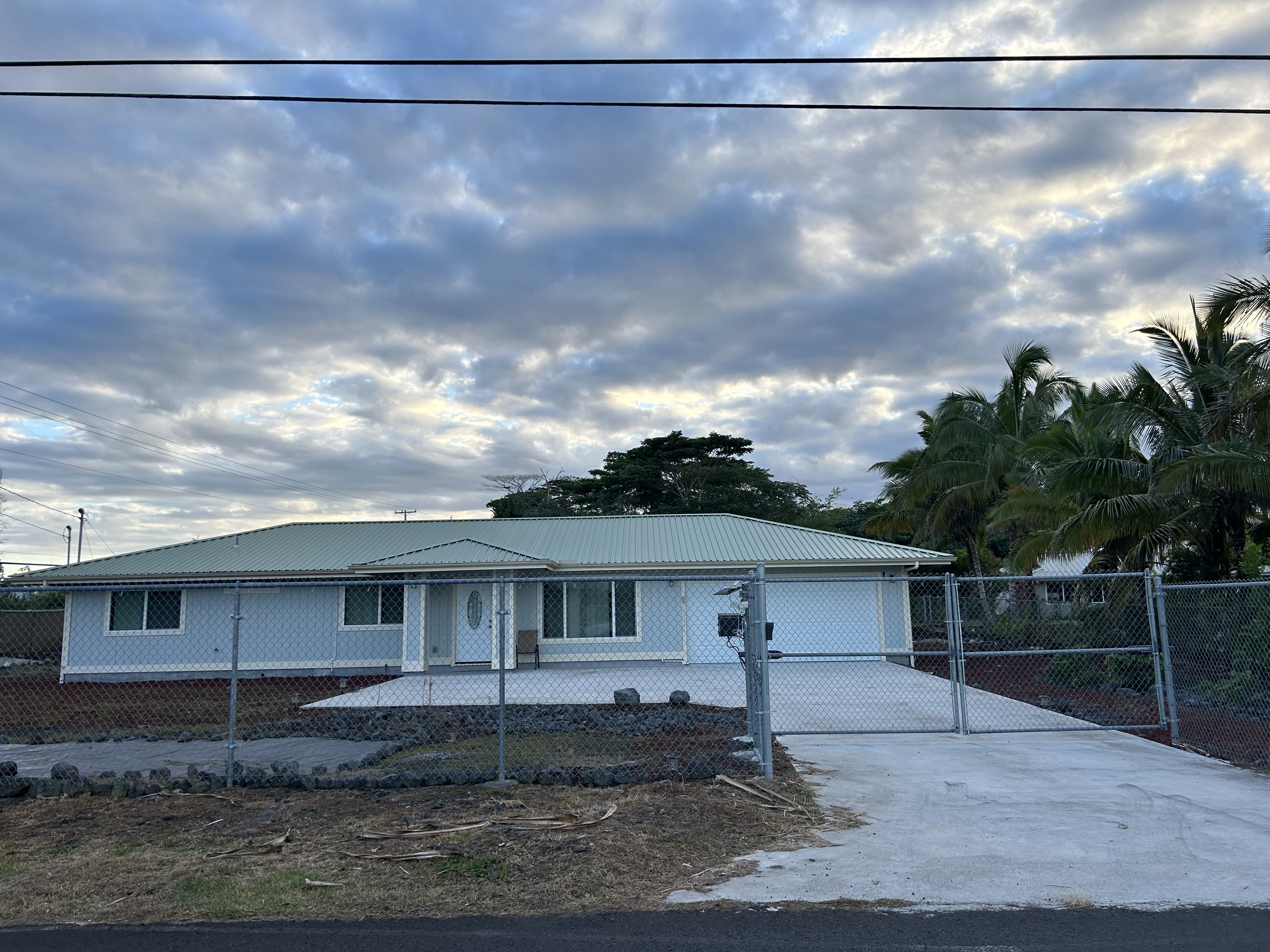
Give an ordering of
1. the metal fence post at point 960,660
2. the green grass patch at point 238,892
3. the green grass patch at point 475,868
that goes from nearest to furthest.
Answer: the green grass patch at point 238,892
the green grass patch at point 475,868
the metal fence post at point 960,660

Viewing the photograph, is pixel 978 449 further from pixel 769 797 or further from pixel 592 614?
pixel 769 797

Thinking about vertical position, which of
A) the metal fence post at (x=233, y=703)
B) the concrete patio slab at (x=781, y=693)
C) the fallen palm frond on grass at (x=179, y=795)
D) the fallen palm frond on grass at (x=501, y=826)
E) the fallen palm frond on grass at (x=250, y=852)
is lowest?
the fallen palm frond on grass at (x=250, y=852)

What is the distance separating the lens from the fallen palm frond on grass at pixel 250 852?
5.93m

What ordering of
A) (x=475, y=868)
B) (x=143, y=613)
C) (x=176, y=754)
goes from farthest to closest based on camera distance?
(x=143, y=613) → (x=176, y=754) → (x=475, y=868)

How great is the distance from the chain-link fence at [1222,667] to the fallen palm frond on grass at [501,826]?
6621 mm

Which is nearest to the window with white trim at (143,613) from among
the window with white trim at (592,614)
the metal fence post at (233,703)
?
the window with white trim at (592,614)

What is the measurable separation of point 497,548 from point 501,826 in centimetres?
1439

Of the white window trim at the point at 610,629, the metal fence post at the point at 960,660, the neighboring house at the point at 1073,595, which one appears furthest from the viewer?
the white window trim at the point at 610,629

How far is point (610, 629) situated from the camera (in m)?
20.7

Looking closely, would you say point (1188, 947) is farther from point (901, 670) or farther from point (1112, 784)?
point (901, 670)

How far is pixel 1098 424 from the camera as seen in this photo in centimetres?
1612

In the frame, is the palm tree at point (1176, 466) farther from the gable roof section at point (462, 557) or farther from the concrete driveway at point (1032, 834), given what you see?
the gable roof section at point (462, 557)

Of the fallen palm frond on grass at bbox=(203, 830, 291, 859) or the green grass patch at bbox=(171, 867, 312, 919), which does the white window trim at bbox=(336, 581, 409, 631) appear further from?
the green grass patch at bbox=(171, 867, 312, 919)

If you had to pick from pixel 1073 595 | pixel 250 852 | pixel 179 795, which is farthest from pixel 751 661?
pixel 1073 595
